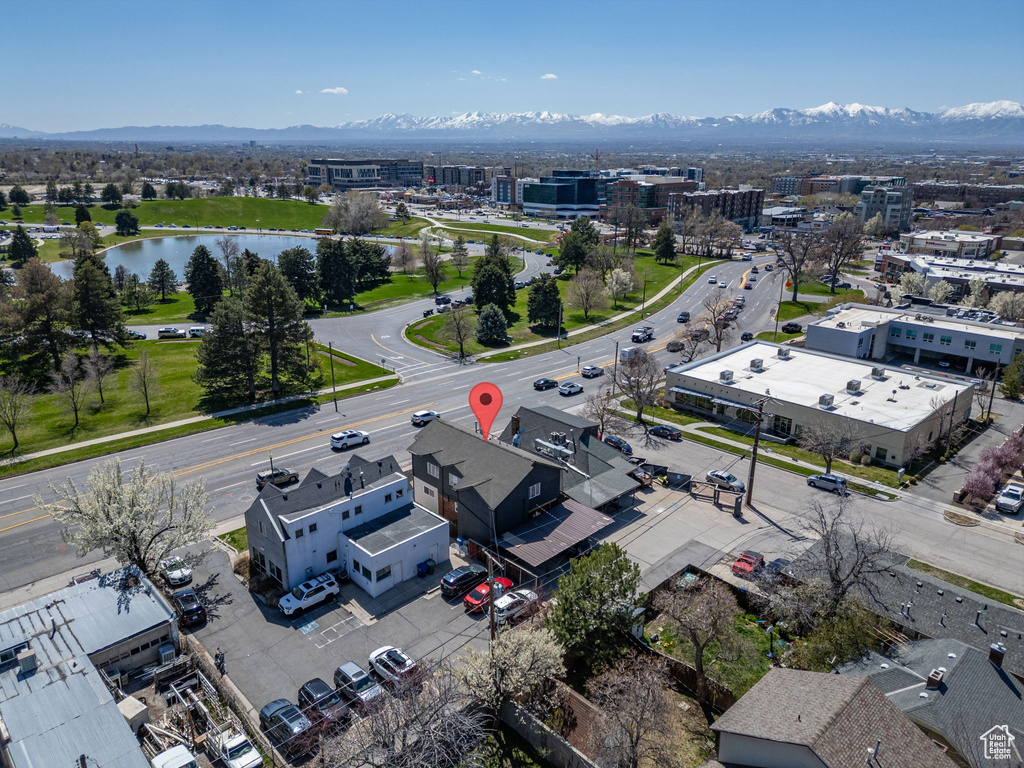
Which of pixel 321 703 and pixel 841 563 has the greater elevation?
pixel 841 563

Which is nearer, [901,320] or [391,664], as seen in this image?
[391,664]

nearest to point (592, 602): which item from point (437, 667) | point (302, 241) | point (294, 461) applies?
point (437, 667)

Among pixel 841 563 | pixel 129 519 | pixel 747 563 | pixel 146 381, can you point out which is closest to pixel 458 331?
pixel 146 381

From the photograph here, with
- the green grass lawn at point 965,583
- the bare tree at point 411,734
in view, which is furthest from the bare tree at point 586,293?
the bare tree at point 411,734

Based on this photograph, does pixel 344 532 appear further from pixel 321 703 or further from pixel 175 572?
pixel 321 703

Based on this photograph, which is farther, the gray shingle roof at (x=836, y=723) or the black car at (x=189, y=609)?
the black car at (x=189, y=609)

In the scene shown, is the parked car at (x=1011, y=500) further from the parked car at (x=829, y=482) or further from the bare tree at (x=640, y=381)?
the bare tree at (x=640, y=381)
